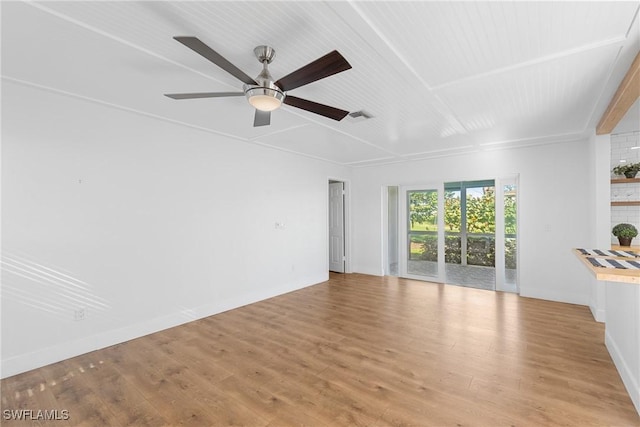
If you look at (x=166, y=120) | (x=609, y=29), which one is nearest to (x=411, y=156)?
(x=609, y=29)

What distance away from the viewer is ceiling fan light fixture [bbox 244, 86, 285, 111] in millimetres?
2014

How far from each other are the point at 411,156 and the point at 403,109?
2.66 m

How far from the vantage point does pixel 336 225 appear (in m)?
7.01

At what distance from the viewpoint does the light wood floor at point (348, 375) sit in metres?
2.01

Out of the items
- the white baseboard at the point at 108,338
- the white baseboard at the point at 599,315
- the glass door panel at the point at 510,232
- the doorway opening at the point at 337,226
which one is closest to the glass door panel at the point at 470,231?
the glass door panel at the point at 510,232

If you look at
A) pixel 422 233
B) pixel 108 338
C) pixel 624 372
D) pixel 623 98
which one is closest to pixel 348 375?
pixel 624 372

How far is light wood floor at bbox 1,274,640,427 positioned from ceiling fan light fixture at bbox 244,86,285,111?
2248mm

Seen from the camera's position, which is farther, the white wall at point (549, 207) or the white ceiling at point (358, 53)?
the white wall at point (549, 207)

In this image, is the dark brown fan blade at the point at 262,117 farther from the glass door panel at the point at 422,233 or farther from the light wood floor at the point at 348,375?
the glass door panel at the point at 422,233

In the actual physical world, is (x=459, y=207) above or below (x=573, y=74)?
below

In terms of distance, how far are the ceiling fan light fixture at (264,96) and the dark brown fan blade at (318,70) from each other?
0.22 ft

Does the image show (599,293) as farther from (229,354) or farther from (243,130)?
(243,130)

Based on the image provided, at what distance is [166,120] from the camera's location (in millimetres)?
3555

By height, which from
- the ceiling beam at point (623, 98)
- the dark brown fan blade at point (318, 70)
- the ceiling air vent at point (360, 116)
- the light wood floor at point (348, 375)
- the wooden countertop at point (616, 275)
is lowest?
the light wood floor at point (348, 375)
